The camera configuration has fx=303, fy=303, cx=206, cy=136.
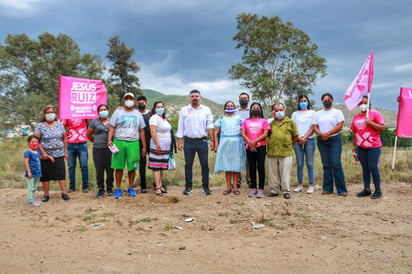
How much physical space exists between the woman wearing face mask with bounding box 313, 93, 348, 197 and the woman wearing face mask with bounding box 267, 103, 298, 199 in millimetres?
551

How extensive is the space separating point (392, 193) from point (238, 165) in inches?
123

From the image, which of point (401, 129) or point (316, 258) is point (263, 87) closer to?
point (401, 129)

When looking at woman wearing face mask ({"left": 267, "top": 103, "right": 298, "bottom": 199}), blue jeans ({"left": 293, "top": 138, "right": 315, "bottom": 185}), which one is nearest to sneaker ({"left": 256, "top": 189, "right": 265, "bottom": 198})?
woman wearing face mask ({"left": 267, "top": 103, "right": 298, "bottom": 199})

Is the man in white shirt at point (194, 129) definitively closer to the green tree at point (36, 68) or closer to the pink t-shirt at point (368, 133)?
the pink t-shirt at point (368, 133)

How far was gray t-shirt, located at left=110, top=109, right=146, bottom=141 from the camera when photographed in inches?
209

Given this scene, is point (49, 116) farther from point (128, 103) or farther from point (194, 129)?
point (194, 129)

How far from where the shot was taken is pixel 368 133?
5.31m

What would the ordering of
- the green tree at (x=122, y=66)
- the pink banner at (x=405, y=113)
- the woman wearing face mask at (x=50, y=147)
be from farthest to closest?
the green tree at (x=122, y=66), the pink banner at (x=405, y=113), the woman wearing face mask at (x=50, y=147)

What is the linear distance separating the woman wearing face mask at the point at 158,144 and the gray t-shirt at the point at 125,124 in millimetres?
296

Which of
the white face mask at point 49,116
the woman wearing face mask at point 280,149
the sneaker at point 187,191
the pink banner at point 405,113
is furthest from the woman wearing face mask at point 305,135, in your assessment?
the white face mask at point 49,116

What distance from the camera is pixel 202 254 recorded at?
315cm

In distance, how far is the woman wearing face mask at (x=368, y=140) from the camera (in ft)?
17.3

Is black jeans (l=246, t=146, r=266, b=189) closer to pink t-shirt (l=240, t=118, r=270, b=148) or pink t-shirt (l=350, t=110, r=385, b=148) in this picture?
pink t-shirt (l=240, t=118, r=270, b=148)

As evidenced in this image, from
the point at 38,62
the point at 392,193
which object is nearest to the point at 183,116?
the point at 392,193
